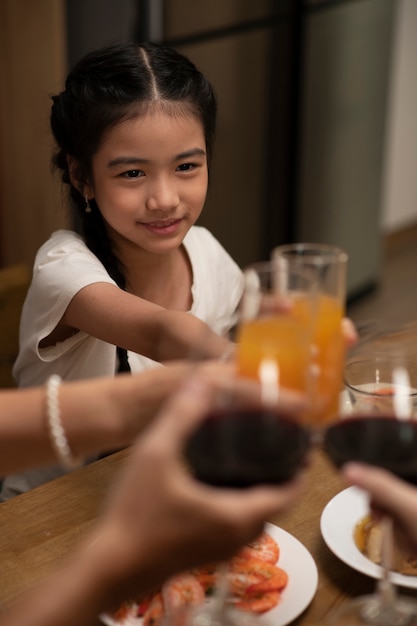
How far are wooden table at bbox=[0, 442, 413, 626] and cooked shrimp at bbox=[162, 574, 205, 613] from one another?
13 cm

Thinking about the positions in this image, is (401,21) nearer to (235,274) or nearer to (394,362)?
(235,274)

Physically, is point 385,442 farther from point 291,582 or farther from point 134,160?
point 134,160

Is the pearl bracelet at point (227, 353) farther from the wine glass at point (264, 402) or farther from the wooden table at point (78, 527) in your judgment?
the wooden table at point (78, 527)

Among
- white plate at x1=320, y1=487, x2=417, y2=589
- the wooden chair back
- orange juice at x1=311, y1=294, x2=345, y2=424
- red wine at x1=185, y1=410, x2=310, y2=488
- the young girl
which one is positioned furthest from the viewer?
the wooden chair back

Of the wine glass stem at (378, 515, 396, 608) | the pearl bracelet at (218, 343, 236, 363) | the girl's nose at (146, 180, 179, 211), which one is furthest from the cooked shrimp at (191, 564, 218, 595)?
the girl's nose at (146, 180, 179, 211)

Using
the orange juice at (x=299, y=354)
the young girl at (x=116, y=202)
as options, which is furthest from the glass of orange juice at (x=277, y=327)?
the young girl at (x=116, y=202)

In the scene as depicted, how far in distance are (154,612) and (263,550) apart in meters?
0.19

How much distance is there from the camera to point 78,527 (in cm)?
126

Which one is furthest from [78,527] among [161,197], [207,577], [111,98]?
[111,98]

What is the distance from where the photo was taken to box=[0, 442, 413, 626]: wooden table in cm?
113

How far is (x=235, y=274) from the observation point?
2.08 metres

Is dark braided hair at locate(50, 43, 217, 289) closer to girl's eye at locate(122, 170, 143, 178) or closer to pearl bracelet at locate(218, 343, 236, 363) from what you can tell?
girl's eye at locate(122, 170, 143, 178)

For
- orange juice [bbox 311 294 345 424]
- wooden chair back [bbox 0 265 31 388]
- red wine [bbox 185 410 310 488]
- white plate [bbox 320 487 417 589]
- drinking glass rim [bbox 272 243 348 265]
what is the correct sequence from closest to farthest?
red wine [bbox 185 410 310 488] < orange juice [bbox 311 294 345 424] < drinking glass rim [bbox 272 243 348 265] < white plate [bbox 320 487 417 589] < wooden chair back [bbox 0 265 31 388]

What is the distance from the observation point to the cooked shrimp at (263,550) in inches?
45.5
